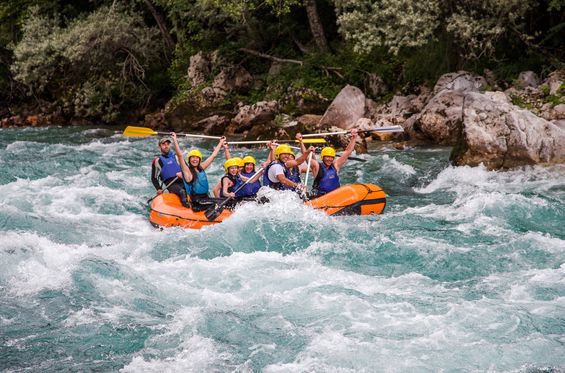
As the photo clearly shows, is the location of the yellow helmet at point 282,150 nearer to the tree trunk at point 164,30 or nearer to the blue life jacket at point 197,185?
the blue life jacket at point 197,185

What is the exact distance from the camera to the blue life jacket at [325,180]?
969 centimetres

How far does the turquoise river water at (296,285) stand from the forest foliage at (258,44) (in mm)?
4742

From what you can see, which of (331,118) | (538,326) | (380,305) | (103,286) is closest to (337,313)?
(380,305)

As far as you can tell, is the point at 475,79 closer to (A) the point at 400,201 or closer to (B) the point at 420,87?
(B) the point at 420,87

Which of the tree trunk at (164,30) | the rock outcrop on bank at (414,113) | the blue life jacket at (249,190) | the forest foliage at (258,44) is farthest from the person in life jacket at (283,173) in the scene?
the tree trunk at (164,30)

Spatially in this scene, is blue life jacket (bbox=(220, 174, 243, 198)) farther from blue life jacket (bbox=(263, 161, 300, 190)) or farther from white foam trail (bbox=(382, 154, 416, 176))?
white foam trail (bbox=(382, 154, 416, 176))

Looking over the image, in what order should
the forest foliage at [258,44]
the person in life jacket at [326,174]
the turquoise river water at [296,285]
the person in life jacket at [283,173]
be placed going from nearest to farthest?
the turquoise river water at [296,285], the person in life jacket at [283,173], the person in life jacket at [326,174], the forest foliage at [258,44]

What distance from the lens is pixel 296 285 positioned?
6.95 m

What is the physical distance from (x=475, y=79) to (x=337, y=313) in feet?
33.2

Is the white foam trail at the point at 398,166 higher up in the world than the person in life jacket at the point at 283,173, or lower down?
lower down

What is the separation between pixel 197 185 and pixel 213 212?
33.4 inches

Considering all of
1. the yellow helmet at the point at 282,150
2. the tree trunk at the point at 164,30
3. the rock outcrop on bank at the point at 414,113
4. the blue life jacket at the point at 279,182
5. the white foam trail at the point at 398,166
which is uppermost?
the tree trunk at the point at 164,30

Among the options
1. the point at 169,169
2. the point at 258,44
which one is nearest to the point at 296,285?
the point at 169,169

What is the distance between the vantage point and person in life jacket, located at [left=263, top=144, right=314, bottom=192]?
941 cm
